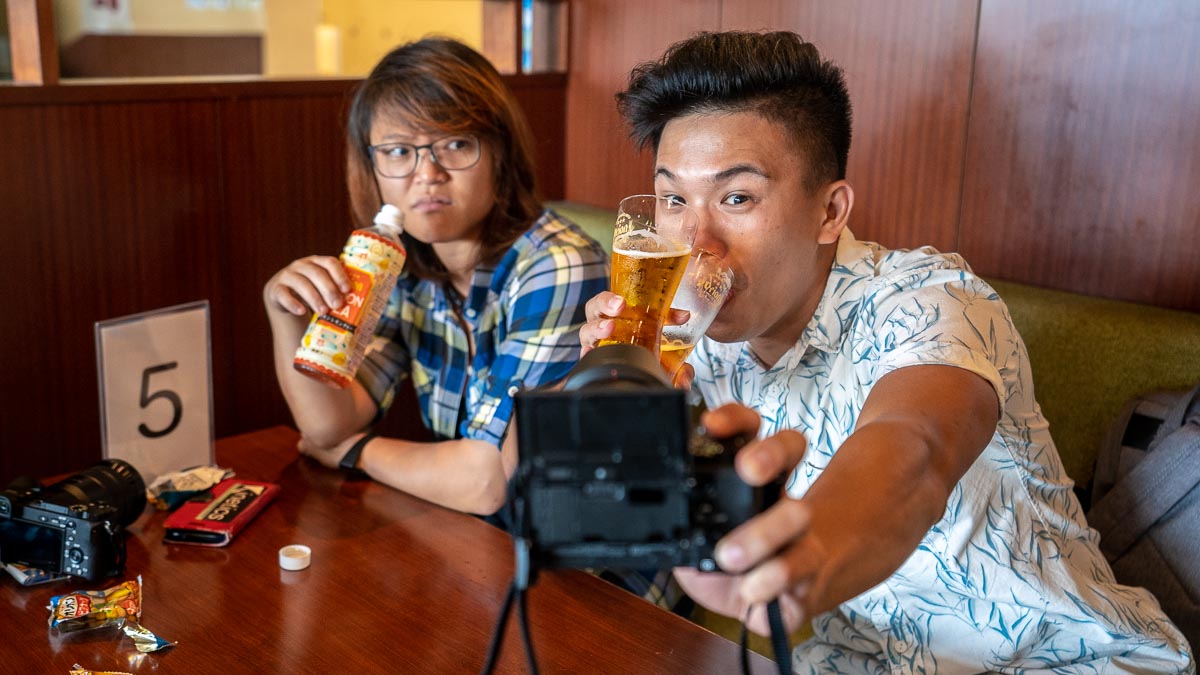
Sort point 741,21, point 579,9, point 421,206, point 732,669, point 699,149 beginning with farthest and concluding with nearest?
point 579,9, point 741,21, point 421,206, point 699,149, point 732,669

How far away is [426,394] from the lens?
6.34 feet

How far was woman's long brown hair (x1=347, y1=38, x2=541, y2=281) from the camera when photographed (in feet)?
5.78

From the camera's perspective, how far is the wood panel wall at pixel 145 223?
2045mm

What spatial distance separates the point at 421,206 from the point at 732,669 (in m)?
0.95

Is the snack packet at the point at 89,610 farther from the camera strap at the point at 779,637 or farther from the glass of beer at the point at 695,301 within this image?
the camera strap at the point at 779,637

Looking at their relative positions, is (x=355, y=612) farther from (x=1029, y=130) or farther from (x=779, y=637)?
(x=1029, y=130)

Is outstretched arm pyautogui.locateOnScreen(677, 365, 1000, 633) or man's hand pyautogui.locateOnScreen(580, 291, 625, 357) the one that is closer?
outstretched arm pyautogui.locateOnScreen(677, 365, 1000, 633)

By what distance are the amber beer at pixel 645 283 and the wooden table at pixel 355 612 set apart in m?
0.30

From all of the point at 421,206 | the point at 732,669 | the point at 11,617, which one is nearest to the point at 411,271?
the point at 421,206

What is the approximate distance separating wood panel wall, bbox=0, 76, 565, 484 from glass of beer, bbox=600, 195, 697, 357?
131 cm

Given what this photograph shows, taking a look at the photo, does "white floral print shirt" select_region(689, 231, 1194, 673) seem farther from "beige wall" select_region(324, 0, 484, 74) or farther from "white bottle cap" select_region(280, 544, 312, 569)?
"beige wall" select_region(324, 0, 484, 74)

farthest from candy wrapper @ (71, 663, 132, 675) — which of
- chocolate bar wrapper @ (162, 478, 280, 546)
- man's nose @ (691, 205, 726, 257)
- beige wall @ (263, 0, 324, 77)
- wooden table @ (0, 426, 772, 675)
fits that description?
beige wall @ (263, 0, 324, 77)

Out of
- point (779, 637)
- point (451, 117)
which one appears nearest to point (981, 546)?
point (779, 637)

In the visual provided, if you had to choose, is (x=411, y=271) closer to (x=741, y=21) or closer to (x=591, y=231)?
(x=591, y=231)
